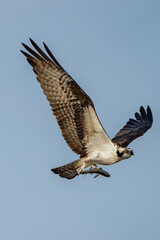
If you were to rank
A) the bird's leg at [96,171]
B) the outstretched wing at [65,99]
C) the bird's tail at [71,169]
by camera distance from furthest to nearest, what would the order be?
1. the bird's leg at [96,171]
2. the bird's tail at [71,169]
3. the outstretched wing at [65,99]

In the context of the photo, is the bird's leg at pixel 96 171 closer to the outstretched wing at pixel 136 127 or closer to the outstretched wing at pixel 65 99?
the outstretched wing at pixel 65 99

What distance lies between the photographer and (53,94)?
10352 millimetres

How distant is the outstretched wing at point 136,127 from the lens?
43.2ft

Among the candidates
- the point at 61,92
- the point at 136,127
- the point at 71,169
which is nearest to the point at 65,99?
the point at 61,92

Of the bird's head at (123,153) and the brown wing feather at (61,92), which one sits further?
the bird's head at (123,153)

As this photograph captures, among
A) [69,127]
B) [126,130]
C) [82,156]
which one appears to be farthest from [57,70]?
[126,130]

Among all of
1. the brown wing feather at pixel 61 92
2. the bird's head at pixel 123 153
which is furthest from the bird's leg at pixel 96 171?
the brown wing feather at pixel 61 92

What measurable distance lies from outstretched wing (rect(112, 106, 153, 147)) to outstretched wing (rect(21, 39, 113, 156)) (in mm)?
2544

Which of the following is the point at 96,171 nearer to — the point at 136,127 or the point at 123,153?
the point at 123,153

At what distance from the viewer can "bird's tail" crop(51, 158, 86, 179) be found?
1064 cm

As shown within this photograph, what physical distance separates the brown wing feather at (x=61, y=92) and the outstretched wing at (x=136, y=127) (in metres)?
2.65

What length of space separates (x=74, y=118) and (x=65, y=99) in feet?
1.34

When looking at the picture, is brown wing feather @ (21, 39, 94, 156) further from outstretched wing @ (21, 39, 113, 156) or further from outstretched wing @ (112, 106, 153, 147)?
outstretched wing @ (112, 106, 153, 147)

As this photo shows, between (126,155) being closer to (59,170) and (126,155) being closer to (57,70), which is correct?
(59,170)
